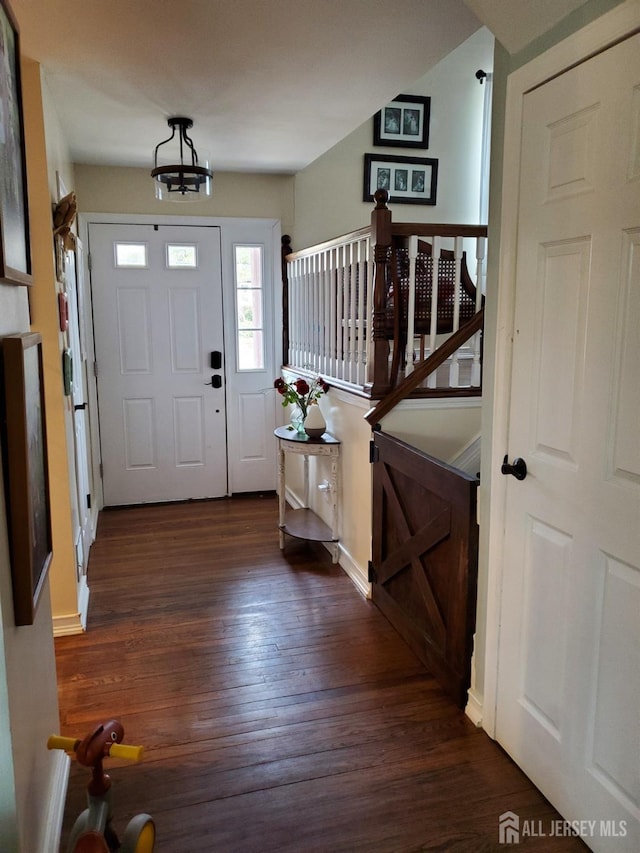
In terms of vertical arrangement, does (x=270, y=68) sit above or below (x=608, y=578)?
above

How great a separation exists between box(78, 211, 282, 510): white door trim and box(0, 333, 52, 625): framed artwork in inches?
126

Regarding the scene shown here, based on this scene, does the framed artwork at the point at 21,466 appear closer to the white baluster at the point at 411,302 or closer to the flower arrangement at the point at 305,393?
the white baluster at the point at 411,302

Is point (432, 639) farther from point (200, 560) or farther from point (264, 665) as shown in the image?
point (200, 560)

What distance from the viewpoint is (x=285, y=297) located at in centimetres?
477

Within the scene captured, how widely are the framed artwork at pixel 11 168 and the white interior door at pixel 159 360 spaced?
2976 mm

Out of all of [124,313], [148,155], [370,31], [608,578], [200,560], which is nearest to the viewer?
[608,578]

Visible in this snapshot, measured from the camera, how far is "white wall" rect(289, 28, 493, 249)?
4613mm

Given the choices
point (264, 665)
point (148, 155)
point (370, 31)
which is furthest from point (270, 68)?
point (264, 665)

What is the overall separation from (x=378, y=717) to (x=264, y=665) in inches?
22.3

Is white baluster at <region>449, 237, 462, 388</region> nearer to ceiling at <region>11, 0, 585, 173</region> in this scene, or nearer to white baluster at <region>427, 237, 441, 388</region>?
white baluster at <region>427, 237, 441, 388</region>

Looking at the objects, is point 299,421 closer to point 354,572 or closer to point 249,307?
point 354,572

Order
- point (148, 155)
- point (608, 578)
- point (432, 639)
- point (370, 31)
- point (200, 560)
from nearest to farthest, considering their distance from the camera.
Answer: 1. point (608, 578)
2. point (370, 31)
3. point (432, 639)
4. point (200, 560)
5. point (148, 155)

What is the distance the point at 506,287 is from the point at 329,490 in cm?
209

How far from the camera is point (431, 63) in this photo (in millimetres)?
2537
